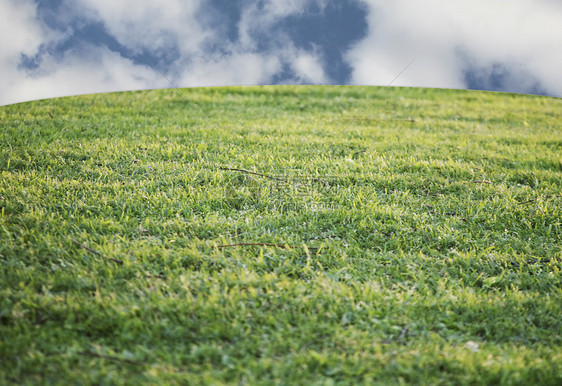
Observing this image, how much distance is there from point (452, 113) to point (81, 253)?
7.42 m

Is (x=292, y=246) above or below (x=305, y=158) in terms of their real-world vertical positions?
below

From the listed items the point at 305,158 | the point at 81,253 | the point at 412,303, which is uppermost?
the point at 305,158

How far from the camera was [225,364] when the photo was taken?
2400 millimetres

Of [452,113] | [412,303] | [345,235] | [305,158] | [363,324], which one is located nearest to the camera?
[363,324]

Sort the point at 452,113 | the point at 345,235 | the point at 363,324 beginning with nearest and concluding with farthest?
the point at 363,324 → the point at 345,235 → the point at 452,113

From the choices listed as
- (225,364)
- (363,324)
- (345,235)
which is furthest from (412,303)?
(225,364)

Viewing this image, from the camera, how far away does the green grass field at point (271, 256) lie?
2453 millimetres

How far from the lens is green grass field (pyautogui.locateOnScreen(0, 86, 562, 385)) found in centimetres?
245

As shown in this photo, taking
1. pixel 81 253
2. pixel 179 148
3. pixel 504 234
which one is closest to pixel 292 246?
pixel 81 253

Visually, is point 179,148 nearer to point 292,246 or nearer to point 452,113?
point 292,246

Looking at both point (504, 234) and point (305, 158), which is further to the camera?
point (305, 158)

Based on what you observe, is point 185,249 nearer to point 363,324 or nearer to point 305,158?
point 363,324

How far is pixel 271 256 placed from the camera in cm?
340

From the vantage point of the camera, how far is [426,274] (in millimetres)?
3342
